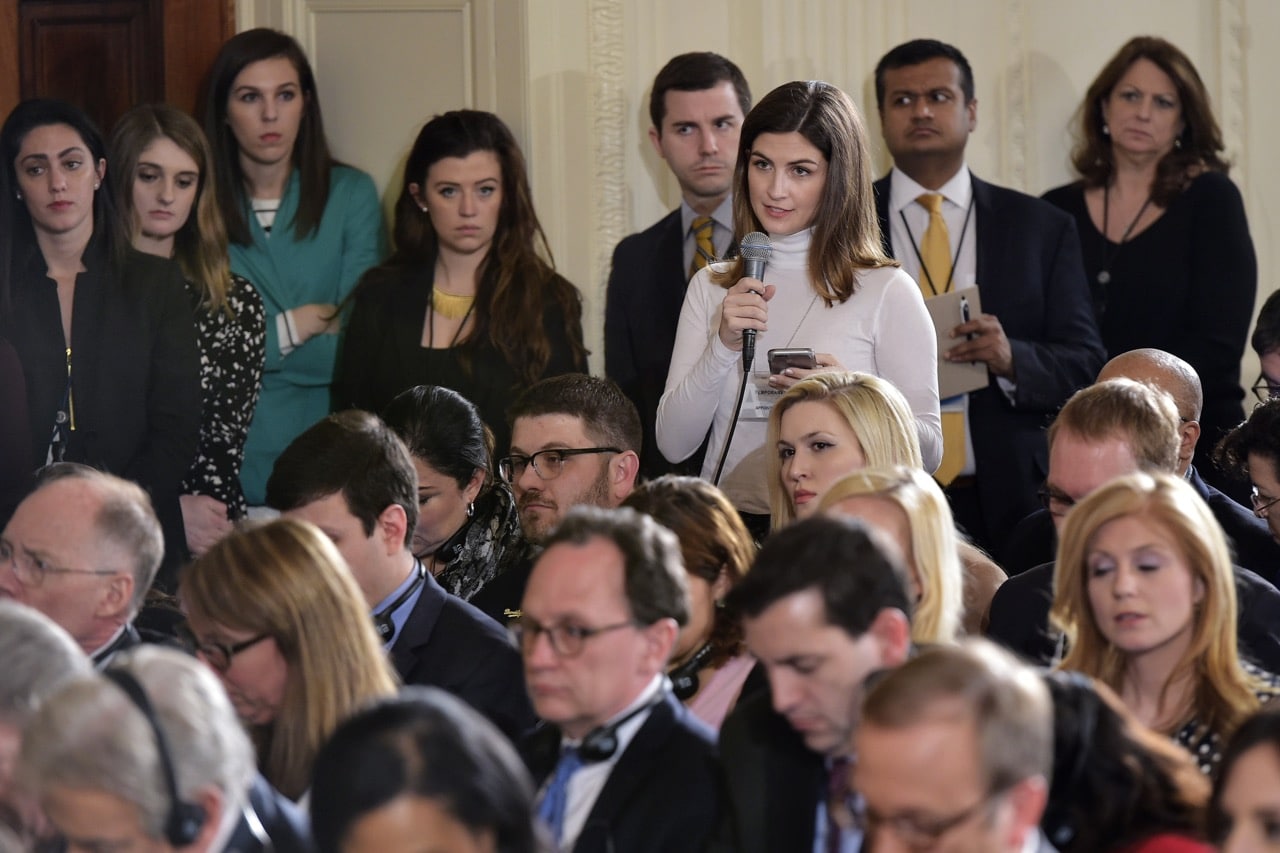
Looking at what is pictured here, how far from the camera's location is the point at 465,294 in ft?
17.6

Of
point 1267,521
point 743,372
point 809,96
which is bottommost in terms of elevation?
point 1267,521

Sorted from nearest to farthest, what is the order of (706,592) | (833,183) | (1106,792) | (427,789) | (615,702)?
(427,789) → (1106,792) → (615,702) → (706,592) → (833,183)

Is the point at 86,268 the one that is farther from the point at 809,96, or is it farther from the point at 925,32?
the point at 925,32

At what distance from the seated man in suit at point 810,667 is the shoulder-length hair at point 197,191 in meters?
2.92

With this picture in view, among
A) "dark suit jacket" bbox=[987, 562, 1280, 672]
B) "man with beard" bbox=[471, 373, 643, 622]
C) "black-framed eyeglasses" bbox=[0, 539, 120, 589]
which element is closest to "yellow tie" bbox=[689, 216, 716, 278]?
"man with beard" bbox=[471, 373, 643, 622]

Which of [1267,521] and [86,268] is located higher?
[86,268]

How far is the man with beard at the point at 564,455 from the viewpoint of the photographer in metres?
4.41

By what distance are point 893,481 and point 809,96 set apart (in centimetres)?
125

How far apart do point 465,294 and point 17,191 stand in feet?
3.74

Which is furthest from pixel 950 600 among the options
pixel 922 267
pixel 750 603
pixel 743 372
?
pixel 922 267

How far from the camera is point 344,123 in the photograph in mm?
6012

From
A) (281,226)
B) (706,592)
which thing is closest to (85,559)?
(706,592)

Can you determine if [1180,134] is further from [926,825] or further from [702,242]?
[926,825]

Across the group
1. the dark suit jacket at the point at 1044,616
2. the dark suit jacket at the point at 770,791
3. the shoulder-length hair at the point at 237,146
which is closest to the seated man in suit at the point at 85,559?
the dark suit jacket at the point at 770,791
